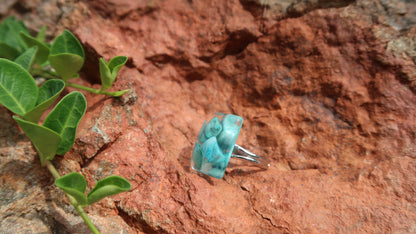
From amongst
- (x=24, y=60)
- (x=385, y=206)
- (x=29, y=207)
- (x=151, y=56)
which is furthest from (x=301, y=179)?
(x=24, y=60)

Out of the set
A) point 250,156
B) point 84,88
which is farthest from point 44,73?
point 250,156

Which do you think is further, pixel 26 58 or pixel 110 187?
pixel 26 58

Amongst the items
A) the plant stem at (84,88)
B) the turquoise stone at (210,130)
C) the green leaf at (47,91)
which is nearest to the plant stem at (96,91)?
the plant stem at (84,88)

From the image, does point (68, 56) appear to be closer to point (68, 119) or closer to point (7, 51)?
point (68, 119)

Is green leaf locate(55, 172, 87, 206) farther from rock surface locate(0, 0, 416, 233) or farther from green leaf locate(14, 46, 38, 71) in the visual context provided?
green leaf locate(14, 46, 38, 71)

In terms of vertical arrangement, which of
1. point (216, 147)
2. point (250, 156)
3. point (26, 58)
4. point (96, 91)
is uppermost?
point (26, 58)

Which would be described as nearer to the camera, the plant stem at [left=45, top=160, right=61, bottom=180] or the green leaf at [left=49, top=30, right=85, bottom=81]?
the plant stem at [left=45, top=160, right=61, bottom=180]

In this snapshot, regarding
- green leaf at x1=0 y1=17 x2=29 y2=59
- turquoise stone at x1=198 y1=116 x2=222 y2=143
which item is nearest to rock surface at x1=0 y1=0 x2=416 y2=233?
turquoise stone at x1=198 y1=116 x2=222 y2=143
